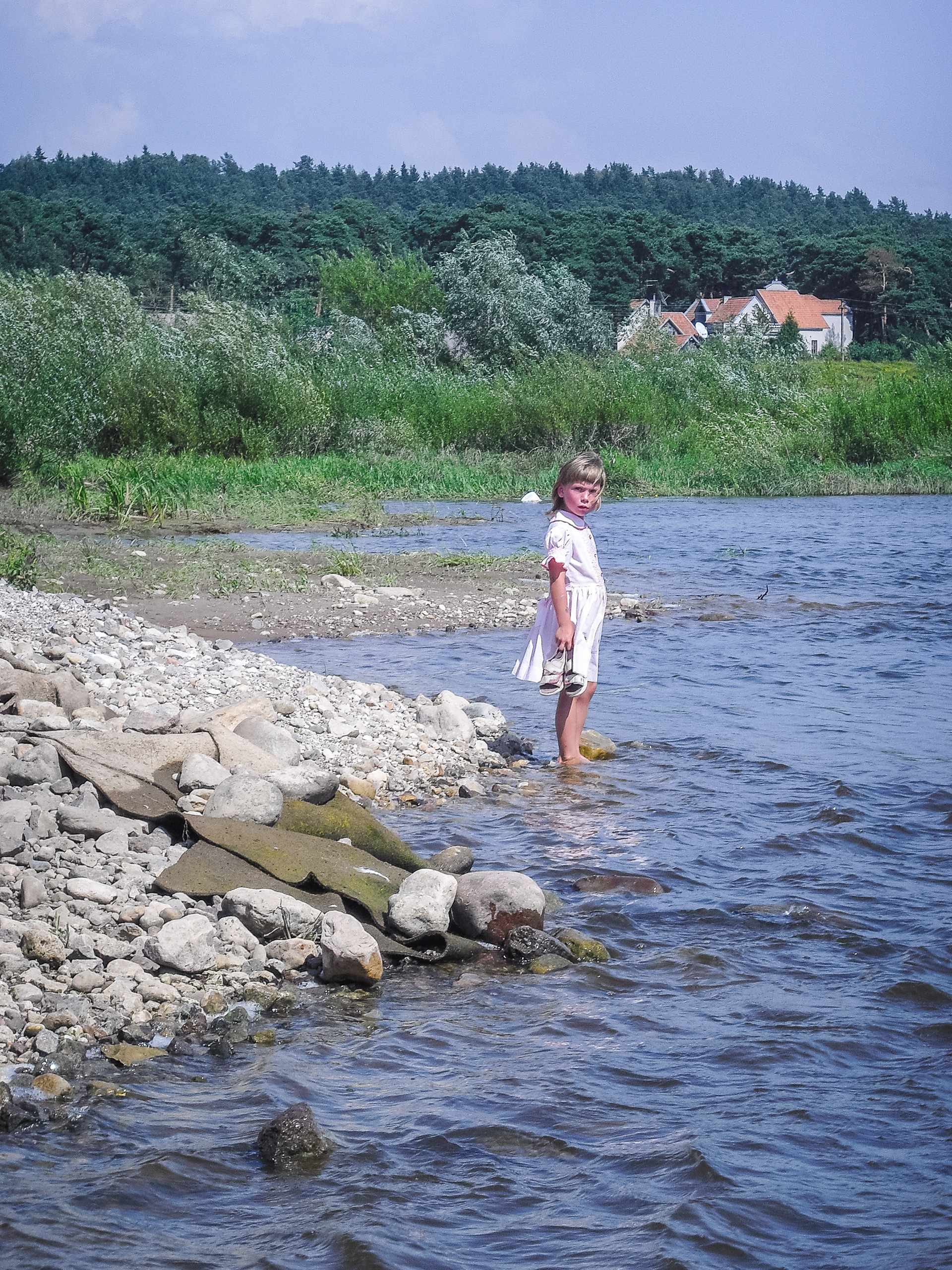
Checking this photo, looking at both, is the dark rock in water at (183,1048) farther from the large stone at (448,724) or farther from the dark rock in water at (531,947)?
the large stone at (448,724)

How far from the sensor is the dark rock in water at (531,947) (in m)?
4.65

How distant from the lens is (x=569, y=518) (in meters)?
6.88

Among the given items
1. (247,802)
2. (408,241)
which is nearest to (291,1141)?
(247,802)

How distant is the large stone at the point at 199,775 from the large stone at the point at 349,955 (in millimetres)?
1306

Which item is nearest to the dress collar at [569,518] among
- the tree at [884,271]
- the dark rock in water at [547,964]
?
the dark rock in water at [547,964]

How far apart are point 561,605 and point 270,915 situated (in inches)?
114

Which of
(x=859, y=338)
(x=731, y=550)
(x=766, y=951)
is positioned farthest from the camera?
(x=859, y=338)

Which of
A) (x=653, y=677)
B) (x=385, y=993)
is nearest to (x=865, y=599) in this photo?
(x=653, y=677)

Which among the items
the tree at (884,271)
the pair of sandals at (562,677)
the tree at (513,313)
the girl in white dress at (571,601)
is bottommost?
the pair of sandals at (562,677)

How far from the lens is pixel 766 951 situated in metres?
4.74

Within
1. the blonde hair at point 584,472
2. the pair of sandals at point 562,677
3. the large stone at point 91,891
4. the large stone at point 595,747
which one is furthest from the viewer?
Result: the large stone at point 595,747

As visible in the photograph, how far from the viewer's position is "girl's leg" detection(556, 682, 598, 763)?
7.26 metres

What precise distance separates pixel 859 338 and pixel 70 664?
9563 centimetres

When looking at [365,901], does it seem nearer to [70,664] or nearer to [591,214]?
[70,664]
